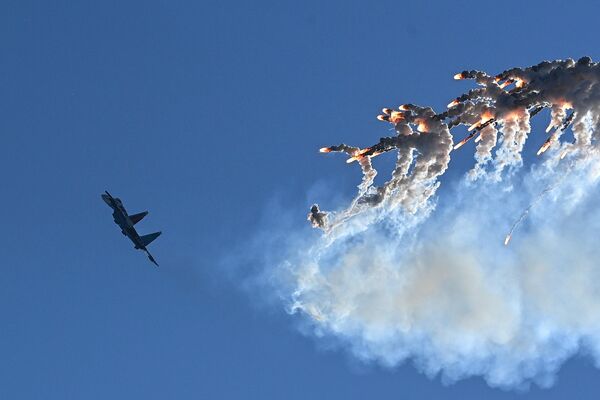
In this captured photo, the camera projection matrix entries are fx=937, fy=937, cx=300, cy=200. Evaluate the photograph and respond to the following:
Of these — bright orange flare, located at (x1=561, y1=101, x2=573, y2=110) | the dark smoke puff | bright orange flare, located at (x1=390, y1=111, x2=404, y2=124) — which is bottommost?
the dark smoke puff

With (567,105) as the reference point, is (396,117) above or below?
above

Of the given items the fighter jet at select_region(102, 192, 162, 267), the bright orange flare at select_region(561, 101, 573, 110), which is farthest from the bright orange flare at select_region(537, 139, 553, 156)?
the fighter jet at select_region(102, 192, 162, 267)

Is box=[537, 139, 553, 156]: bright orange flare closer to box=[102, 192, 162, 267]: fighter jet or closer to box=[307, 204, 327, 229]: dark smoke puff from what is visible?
box=[307, 204, 327, 229]: dark smoke puff

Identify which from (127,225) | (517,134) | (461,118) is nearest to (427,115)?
(461,118)

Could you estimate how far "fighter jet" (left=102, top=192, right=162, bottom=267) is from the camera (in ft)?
298

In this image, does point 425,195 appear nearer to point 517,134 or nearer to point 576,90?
point 517,134

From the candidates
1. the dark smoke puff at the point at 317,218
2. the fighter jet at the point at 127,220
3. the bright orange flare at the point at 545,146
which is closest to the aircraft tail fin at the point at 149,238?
the fighter jet at the point at 127,220

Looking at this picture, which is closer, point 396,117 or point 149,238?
point 396,117

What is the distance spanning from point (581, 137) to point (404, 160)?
12.7 metres

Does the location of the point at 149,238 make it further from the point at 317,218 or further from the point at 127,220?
the point at 317,218

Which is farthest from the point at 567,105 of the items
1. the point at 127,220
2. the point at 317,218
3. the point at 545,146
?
the point at 127,220

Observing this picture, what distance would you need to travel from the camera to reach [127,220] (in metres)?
91.3

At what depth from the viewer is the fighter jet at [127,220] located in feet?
298

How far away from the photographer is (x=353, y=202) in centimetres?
7106
